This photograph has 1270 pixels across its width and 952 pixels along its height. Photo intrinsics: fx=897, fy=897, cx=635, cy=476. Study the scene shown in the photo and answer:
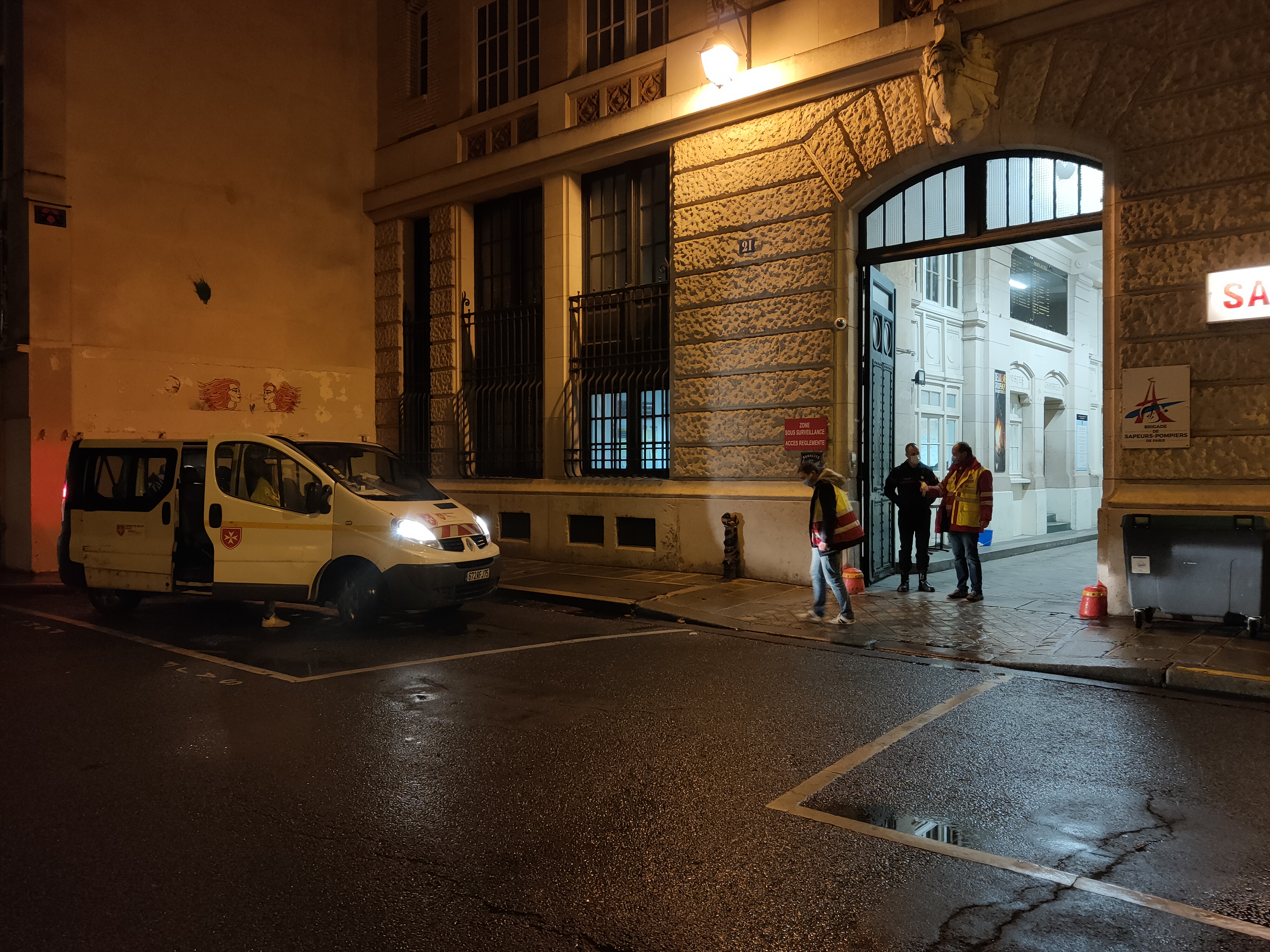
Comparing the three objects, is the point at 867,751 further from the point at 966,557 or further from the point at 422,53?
the point at 422,53

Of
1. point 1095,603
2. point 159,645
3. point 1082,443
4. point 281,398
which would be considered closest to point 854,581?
point 1095,603

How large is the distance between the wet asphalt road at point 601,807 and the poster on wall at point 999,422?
1128 cm

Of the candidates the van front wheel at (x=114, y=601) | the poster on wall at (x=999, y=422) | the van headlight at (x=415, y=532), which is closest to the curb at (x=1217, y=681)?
the van headlight at (x=415, y=532)

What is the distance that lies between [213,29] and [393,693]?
14138 millimetres

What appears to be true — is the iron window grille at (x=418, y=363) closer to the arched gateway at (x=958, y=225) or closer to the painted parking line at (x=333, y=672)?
the arched gateway at (x=958, y=225)

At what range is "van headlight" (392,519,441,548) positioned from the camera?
8992 millimetres

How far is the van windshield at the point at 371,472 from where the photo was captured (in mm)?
9383

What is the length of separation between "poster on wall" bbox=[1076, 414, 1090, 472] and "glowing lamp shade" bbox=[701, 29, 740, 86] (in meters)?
13.7

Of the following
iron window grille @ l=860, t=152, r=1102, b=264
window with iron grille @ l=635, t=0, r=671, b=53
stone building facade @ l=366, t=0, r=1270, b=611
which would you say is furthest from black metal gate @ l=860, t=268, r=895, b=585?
window with iron grille @ l=635, t=0, r=671, b=53

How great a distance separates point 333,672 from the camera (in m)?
7.41

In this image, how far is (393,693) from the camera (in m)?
6.69

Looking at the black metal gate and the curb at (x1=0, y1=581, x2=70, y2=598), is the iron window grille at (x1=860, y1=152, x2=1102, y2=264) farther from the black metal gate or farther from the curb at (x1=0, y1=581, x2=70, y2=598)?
the curb at (x1=0, y1=581, x2=70, y2=598)

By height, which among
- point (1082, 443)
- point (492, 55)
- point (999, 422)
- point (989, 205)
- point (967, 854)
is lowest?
point (967, 854)

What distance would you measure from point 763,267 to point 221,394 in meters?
9.70
